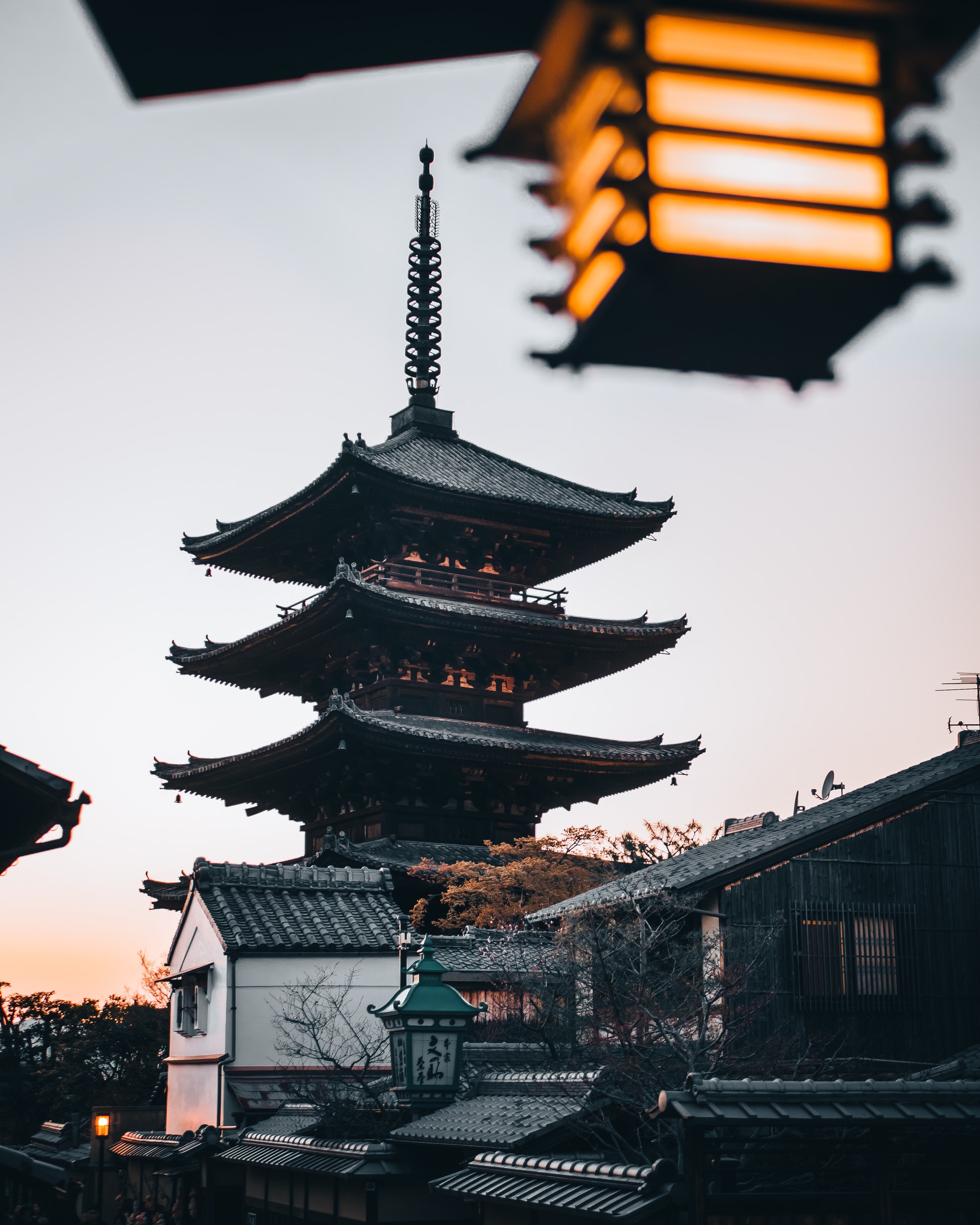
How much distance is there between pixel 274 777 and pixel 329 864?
6.22 meters

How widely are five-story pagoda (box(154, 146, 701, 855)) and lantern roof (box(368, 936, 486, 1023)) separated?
15485mm

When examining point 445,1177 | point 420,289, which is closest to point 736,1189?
point 445,1177

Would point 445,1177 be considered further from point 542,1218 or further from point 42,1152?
point 42,1152

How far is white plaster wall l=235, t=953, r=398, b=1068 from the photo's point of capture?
22.1 metres

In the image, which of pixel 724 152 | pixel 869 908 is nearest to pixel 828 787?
pixel 869 908

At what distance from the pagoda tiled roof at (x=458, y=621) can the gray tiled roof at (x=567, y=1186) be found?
20.7 m

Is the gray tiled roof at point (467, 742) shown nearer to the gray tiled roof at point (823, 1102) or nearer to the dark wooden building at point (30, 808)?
the dark wooden building at point (30, 808)

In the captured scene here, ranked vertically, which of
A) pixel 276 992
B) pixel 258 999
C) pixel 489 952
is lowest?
pixel 258 999

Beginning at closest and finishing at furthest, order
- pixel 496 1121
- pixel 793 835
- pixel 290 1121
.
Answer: pixel 496 1121 → pixel 290 1121 → pixel 793 835

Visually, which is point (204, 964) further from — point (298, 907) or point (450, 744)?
point (450, 744)

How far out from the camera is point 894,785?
22.2m

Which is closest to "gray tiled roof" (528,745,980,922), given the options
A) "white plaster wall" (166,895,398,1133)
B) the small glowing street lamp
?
"white plaster wall" (166,895,398,1133)

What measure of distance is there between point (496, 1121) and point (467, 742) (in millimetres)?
19688

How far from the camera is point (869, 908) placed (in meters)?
21.2
